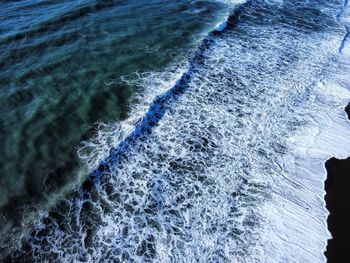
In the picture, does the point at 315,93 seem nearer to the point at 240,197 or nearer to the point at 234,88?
the point at 234,88

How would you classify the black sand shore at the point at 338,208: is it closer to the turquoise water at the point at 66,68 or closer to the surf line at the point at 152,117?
the surf line at the point at 152,117

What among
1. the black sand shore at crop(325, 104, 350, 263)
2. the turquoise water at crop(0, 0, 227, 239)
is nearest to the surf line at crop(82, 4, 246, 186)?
the turquoise water at crop(0, 0, 227, 239)

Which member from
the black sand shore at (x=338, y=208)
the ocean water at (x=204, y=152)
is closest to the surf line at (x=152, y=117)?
the ocean water at (x=204, y=152)

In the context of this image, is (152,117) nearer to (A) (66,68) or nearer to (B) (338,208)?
(A) (66,68)

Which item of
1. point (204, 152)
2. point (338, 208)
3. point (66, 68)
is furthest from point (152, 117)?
point (338, 208)

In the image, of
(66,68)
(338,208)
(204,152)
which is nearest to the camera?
(338,208)

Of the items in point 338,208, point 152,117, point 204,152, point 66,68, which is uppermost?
point 66,68

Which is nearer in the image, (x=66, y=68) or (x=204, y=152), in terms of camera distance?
(x=204, y=152)
